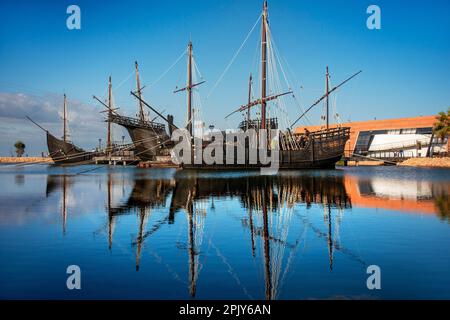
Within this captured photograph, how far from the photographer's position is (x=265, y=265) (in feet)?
28.6

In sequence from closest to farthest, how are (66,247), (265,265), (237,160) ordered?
1. (265,265)
2. (66,247)
3. (237,160)

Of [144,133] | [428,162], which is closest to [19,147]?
[144,133]

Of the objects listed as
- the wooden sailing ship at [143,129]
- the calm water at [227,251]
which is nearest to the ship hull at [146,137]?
the wooden sailing ship at [143,129]

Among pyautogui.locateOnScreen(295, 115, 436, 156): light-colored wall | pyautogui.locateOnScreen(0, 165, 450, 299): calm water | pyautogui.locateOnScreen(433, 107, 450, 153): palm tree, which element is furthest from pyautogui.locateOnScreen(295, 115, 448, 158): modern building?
pyautogui.locateOnScreen(0, 165, 450, 299): calm water

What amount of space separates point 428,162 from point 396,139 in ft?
88.1

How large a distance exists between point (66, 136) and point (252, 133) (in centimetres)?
5049

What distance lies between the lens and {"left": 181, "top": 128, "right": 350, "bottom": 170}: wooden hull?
6241 cm

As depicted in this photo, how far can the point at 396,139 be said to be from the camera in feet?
367

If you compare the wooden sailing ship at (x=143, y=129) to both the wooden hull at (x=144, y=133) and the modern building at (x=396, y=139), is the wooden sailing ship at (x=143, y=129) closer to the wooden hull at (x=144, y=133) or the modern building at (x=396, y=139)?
the wooden hull at (x=144, y=133)

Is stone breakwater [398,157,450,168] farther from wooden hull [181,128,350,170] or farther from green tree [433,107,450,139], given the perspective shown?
wooden hull [181,128,350,170]

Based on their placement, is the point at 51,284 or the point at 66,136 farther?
the point at 66,136

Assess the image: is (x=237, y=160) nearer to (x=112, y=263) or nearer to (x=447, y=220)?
(x=447, y=220)

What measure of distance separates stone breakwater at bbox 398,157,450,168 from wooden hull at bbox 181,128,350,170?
26.2 metres
